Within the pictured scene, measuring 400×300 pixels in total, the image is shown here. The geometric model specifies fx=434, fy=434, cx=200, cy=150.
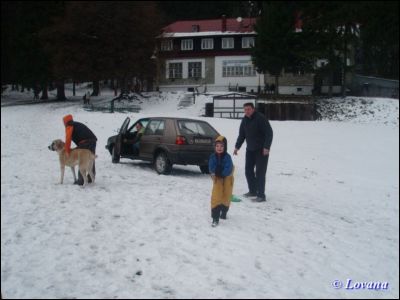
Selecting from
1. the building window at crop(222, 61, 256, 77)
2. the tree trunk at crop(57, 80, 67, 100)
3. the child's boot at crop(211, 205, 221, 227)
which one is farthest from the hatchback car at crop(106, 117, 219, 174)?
the building window at crop(222, 61, 256, 77)

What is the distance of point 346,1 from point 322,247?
364cm

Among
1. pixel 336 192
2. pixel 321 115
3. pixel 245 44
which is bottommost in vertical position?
Answer: pixel 336 192

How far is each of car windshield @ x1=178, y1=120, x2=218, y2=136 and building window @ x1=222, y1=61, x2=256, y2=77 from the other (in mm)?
38457

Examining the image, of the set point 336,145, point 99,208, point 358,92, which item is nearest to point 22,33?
point 99,208

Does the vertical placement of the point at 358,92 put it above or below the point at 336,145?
above

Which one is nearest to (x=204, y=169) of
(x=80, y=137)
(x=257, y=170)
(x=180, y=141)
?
(x=180, y=141)

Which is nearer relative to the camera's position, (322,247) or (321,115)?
(322,247)

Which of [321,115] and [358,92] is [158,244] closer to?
[321,115]

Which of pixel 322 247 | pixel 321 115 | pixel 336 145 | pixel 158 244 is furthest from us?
pixel 321 115

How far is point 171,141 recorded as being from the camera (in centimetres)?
1159

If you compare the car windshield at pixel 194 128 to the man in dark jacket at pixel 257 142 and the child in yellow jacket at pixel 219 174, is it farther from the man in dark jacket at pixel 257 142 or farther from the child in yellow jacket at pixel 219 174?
the child in yellow jacket at pixel 219 174

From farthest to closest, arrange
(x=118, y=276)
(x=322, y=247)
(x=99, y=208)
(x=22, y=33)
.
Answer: (x=99, y=208) < (x=322, y=247) < (x=118, y=276) < (x=22, y=33)

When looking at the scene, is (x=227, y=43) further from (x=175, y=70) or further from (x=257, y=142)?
(x=257, y=142)

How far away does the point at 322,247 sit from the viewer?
21.9 ft
